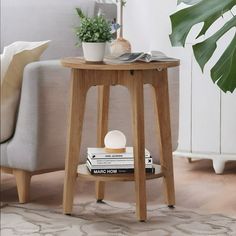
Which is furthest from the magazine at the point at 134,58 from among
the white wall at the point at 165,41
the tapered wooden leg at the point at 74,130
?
the white wall at the point at 165,41

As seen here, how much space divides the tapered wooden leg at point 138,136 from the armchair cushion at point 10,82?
0.49 metres

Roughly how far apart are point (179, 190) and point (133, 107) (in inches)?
27.2

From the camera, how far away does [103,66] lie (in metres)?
2.36

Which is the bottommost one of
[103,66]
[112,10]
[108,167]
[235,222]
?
[235,222]

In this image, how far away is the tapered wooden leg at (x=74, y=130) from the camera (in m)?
2.46

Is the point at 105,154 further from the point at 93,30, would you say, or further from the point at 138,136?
the point at 93,30

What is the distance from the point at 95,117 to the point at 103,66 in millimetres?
438

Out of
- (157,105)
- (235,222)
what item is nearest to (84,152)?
(157,105)

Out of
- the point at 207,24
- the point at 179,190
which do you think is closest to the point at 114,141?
the point at 179,190

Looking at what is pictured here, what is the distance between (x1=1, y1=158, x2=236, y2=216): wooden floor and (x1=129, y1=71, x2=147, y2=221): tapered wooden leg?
32 centimetres

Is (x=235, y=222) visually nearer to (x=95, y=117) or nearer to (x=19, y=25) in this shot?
(x=95, y=117)

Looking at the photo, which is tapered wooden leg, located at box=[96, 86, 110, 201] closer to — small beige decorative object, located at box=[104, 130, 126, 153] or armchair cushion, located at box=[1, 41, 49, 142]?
small beige decorative object, located at box=[104, 130, 126, 153]

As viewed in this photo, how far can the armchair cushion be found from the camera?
2.59m

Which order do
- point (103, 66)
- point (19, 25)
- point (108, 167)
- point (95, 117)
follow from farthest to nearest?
point (19, 25) < point (95, 117) < point (108, 167) < point (103, 66)
